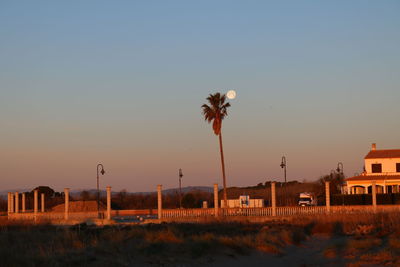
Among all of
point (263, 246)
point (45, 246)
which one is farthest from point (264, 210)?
point (45, 246)

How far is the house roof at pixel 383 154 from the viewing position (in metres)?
60.5

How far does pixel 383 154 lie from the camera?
61531mm

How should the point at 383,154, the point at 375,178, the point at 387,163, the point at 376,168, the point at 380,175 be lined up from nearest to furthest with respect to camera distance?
the point at 375,178
the point at 380,175
the point at 387,163
the point at 376,168
the point at 383,154

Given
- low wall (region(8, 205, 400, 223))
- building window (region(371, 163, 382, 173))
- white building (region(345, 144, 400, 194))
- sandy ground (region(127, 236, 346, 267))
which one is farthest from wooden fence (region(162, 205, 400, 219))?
building window (region(371, 163, 382, 173))

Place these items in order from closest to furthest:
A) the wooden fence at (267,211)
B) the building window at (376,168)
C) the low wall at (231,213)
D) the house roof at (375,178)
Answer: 1. the low wall at (231,213)
2. the wooden fence at (267,211)
3. the house roof at (375,178)
4. the building window at (376,168)

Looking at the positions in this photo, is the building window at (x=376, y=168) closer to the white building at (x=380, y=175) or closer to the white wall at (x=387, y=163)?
the white building at (x=380, y=175)

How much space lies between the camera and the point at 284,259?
2167 cm

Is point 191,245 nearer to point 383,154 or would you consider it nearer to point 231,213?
point 231,213

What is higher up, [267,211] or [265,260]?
[267,211]

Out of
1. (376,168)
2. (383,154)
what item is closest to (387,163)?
(376,168)

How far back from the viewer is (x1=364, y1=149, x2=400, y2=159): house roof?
60500mm

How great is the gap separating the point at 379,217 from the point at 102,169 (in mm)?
28824

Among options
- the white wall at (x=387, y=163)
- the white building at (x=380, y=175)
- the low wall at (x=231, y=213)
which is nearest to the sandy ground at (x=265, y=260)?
the low wall at (x=231, y=213)

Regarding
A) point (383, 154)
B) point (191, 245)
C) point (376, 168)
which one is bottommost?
point (191, 245)
